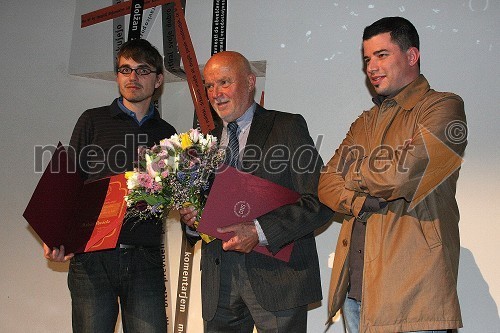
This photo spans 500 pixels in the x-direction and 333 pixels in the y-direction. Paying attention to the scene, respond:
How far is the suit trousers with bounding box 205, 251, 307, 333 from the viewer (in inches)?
109

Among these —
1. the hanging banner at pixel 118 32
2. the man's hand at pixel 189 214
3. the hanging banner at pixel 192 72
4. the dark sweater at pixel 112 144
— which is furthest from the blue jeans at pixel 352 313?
the hanging banner at pixel 118 32

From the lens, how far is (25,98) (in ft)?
17.3

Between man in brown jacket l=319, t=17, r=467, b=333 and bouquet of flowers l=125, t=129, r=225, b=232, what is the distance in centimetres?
51

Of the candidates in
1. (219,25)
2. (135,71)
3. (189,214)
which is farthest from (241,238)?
(219,25)

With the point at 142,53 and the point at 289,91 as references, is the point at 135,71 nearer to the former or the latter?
the point at 142,53

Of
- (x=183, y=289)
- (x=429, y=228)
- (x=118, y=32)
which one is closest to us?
(x=429, y=228)

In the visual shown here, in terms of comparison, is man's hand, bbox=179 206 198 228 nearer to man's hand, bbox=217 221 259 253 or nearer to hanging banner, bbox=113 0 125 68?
man's hand, bbox=217 221 259 253

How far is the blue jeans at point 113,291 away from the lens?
3098mm

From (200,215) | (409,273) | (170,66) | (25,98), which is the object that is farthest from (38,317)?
(409,273)

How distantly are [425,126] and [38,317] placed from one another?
12.1ft

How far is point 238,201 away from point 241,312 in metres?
0.50

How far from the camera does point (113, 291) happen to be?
10.3 feet

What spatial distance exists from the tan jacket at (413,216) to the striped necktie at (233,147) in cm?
54

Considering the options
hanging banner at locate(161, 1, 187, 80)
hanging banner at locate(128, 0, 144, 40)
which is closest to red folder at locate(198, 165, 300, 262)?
hanging banner at locate(161, 1, 187, 80)
